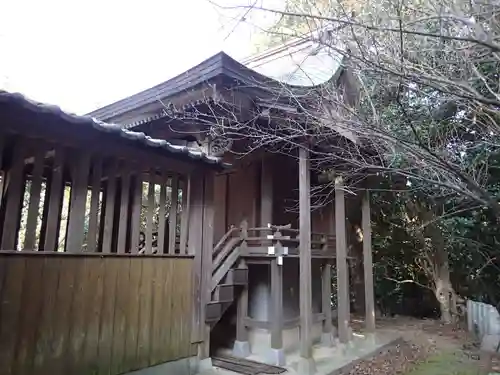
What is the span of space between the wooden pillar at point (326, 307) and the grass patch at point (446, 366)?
1.50 m

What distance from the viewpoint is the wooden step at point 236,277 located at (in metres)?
5.90

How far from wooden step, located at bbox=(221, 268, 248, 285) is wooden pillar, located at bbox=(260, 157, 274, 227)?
48.4 inches

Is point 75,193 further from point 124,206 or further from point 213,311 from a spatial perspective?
point 213,311

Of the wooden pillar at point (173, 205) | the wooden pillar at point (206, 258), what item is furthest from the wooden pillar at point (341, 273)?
the wooden pillar at point (173, 205)

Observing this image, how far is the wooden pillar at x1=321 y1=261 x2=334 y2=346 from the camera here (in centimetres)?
731

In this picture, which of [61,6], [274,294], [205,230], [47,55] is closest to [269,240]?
[274,294]

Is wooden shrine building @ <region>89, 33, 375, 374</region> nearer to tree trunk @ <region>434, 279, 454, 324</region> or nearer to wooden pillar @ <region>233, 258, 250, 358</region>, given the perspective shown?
wooden pillar @ <region>233, 258, 250, 358</region>

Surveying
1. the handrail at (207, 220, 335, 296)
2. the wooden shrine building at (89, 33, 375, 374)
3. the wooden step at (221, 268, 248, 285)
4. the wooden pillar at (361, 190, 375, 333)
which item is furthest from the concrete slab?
the handrail at (207, 220, 335, 296)

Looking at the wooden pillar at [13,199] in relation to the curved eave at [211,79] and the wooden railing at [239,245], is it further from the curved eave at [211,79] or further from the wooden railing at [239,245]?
the wooden railing at [239,245]

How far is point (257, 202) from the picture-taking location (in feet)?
24.4

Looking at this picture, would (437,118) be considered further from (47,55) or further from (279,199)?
(47,55)

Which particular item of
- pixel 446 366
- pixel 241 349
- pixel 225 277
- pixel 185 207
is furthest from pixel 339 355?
pixel 185 207

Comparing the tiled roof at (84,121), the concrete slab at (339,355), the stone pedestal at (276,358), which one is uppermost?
the tiled roof at (84,121)

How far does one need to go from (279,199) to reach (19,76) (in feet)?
42.9
